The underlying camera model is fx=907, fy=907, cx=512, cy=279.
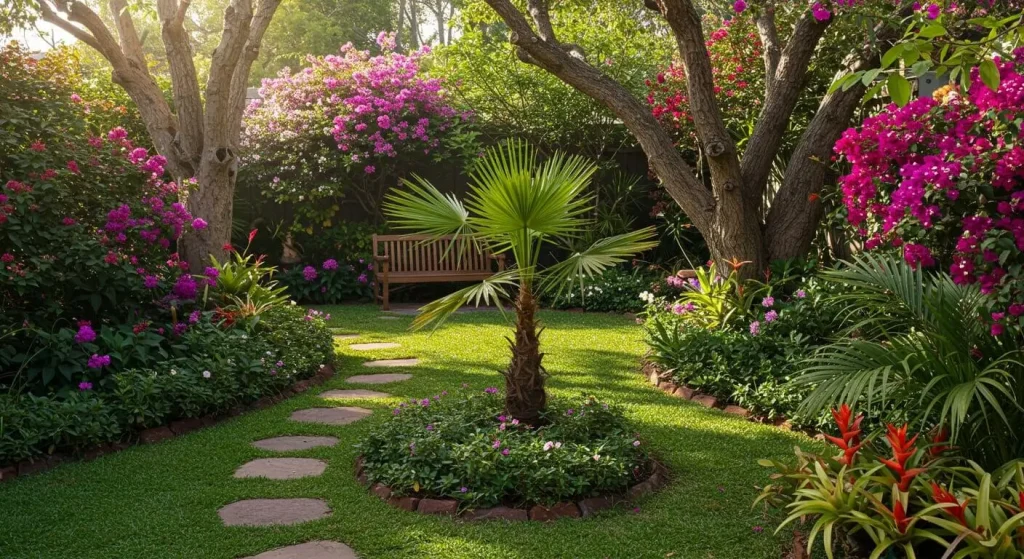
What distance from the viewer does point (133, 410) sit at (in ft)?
15.6

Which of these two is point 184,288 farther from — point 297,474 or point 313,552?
point 313,552

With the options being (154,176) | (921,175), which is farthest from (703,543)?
(154,176)

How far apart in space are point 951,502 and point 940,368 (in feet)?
2.50

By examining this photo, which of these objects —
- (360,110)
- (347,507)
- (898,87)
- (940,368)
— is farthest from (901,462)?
(360,110)

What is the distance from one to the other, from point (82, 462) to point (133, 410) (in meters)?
0.39

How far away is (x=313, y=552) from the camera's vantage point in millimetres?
3281

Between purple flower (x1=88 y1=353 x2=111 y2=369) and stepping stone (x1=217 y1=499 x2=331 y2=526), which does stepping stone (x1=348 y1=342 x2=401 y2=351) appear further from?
stepping stone (x1=217 y1=499 x2=331 y2=526)

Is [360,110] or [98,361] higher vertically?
[360,110]

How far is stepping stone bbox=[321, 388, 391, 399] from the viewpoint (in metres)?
5.85

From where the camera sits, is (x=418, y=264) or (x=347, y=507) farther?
(x=418, y=264)

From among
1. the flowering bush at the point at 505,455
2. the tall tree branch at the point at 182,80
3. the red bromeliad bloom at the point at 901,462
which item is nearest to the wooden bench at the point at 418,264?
the tall tree branch at the point at 182,80

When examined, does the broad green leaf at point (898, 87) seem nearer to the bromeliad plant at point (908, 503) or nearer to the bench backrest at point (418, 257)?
the bromeliad plant at point (908, 503)

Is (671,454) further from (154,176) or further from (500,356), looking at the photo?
(154,176)

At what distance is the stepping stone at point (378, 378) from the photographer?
6270 mm
